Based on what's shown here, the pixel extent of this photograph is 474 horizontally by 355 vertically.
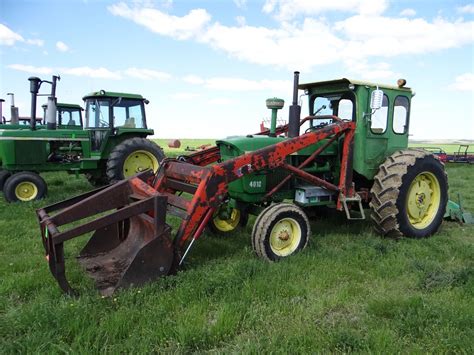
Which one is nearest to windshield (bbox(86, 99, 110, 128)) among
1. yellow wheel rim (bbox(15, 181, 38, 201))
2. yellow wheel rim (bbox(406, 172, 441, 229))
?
yellow wheel rim (bbox(15, 181, 38, 201))

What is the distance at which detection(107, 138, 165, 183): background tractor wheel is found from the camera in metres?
9.47

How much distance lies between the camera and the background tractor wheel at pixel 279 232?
4695 millimetres

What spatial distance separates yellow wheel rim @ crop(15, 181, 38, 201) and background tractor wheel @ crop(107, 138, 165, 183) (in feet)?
5.13

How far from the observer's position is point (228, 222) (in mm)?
6219

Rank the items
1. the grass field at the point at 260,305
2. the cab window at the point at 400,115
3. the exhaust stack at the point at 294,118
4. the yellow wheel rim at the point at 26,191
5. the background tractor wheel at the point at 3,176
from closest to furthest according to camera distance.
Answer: the grass field at the point at 260,305 → the exhaust stack at the point at 294,118 → the cab window at the point at 400,115 → the yellow wheel rim at the point at 26,191 → the background tractor wheel at the point at 3,176

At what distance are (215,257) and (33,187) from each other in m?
5.72

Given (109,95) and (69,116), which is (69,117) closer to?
(69,116)

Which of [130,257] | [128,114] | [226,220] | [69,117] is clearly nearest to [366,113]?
[226,220]

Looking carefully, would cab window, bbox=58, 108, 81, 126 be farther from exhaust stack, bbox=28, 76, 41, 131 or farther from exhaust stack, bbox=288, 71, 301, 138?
exhaust stack, bbox=288, 71, 301, 138

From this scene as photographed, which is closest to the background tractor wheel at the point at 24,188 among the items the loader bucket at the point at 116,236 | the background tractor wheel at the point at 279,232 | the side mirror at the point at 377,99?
the loader bucket at the point at 116,236

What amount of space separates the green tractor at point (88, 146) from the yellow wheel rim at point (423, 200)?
603cm

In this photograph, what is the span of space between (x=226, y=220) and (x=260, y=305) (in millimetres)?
2610

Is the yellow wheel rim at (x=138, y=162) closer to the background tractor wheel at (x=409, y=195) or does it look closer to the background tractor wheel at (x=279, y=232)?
the background tractor wheel at (x=279, y=232)

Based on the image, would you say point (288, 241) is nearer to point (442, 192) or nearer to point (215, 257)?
point (215, 257)
